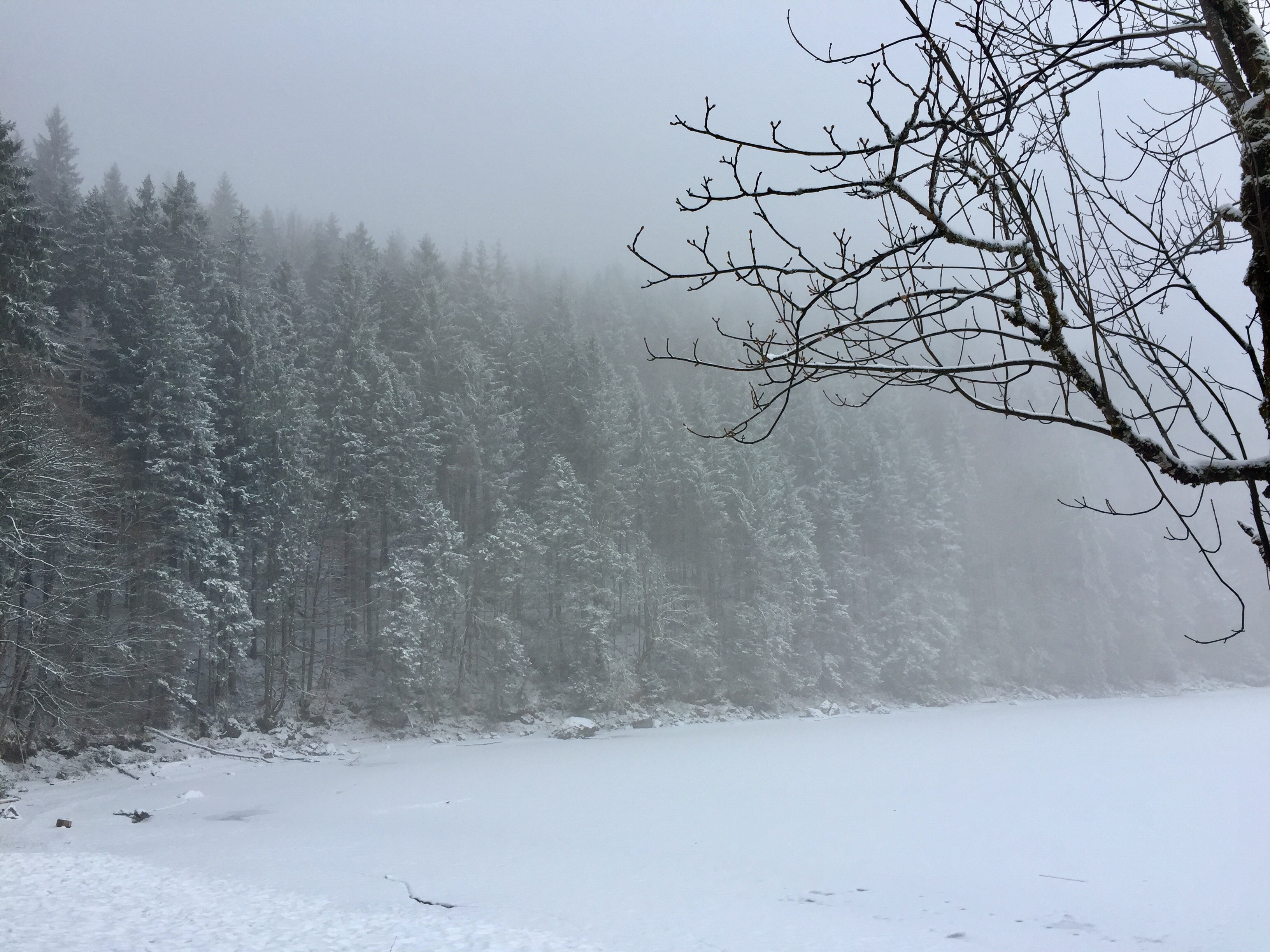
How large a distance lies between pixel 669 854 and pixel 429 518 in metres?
20.9

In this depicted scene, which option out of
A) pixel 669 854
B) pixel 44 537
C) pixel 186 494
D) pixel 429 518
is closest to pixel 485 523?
pixel 429 518

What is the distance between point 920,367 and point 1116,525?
Answer: 6671 cm

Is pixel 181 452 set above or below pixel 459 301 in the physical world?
below

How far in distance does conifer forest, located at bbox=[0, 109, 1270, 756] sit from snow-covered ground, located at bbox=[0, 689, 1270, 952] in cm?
631

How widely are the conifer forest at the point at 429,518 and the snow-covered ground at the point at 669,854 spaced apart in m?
6.31

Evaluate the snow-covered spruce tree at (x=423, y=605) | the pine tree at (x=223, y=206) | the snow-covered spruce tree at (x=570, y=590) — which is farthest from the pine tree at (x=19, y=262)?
the pine tree at (x=223, y=206)

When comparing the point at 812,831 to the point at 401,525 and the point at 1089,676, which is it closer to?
the point at 401,525

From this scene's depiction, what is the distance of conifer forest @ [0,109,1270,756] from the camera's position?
21.0m

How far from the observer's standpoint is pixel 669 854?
12.2 meters

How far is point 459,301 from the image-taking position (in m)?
49.2

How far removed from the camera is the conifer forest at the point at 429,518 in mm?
20969

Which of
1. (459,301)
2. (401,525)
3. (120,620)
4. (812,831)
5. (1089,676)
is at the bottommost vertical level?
(1089,676)

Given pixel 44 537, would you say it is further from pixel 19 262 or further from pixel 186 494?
pixel 19 262

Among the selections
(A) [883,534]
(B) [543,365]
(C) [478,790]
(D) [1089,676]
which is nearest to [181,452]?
(C) [478,790]
